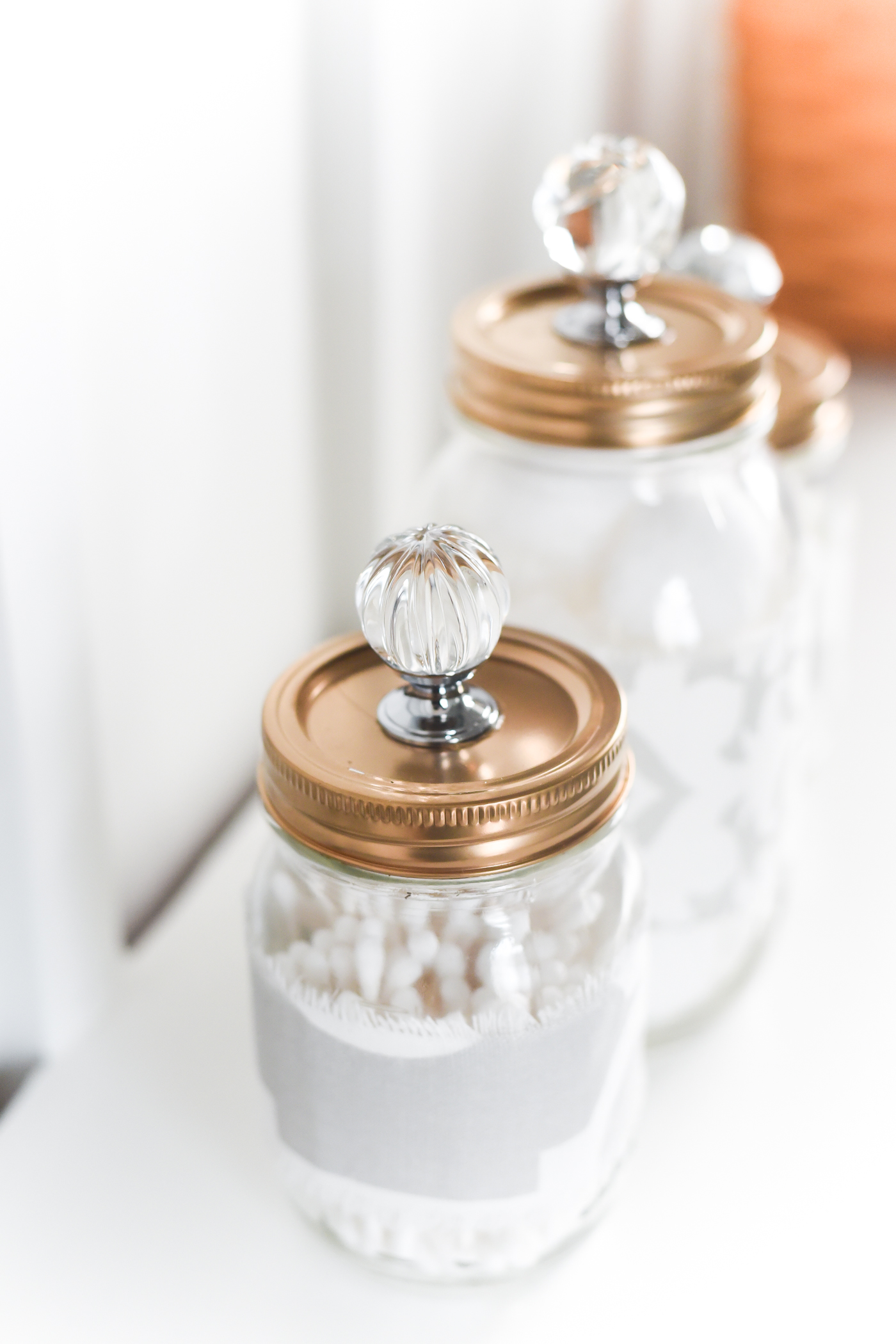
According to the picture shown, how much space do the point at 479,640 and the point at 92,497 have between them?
0.16m

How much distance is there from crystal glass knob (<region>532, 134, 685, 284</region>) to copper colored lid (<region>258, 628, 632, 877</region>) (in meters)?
0.13

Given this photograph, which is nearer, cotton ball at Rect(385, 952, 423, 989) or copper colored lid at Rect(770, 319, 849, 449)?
cotton ball at Rect(385, 952, 423, 989)

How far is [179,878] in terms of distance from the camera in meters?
0.55

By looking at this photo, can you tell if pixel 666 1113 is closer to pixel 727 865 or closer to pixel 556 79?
pixel 727 865

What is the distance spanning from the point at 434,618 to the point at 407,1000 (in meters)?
0.09

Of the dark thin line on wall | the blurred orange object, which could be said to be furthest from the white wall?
the blurred orange object

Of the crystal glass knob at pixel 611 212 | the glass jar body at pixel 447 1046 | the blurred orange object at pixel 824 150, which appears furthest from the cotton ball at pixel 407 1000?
the blurred orange object at pixel 824 150

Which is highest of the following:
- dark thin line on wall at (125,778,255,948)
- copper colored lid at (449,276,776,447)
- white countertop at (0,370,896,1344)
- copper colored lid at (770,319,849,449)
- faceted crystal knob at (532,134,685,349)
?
faceted crystal knob at (532,134,685,349)

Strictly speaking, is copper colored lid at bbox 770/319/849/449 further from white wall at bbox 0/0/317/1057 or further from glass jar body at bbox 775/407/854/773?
white wall at bbox 0/0/317/1057

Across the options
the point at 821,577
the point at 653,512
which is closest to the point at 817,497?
the point at 821,577

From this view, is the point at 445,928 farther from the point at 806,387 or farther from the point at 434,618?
the point at 806,387

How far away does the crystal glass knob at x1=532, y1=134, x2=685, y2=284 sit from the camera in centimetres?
41

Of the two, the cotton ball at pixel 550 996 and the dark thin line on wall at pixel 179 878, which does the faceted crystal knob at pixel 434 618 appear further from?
the dark thin line on wall at pixel 179 878

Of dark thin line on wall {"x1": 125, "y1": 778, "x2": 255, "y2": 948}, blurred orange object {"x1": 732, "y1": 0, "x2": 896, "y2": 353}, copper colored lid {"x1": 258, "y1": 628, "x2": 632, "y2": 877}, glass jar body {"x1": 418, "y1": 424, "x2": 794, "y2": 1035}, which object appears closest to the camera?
copper colored lid {"x1": 258, "y1": 628, "x2": 632, "y2": 877}
